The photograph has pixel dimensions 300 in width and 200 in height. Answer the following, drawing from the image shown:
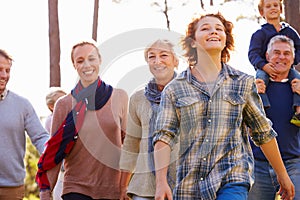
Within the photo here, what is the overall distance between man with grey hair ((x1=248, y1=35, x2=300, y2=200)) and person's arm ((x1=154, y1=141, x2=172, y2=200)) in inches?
67.8

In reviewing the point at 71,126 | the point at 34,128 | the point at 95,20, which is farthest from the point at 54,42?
the point at 71,126

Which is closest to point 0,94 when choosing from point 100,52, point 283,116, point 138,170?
point 100,52

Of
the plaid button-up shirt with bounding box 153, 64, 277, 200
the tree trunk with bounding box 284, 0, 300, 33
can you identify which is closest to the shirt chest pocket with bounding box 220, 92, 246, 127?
the plaid button-up shirt with bounding box 153, 64, 277, 200

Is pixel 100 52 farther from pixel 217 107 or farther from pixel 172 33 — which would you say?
pixel 217 107

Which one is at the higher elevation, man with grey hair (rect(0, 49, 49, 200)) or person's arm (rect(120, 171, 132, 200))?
man with grey hair (rect(0, 49, 49, 200))

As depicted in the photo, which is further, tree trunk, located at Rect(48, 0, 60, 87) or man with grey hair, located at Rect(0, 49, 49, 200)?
tree trunk, located at Rect(48, 0, 60, 87)

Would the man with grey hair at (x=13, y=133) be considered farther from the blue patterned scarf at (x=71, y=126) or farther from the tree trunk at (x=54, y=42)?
the tree trunk at (x=54, y=42)

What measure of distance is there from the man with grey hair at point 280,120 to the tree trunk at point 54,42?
33.3 ft

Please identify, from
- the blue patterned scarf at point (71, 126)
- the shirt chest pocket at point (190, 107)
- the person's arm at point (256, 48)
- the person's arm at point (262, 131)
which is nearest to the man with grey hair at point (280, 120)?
the person's arm at point (256, 48)

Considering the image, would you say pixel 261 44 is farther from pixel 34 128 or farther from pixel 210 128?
pixel 210 128

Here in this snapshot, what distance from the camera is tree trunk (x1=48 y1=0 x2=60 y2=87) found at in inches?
637

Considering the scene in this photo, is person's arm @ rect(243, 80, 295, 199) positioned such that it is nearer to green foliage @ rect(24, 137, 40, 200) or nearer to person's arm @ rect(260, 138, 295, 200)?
person's arm @ rect(260, 138, 295, 200)

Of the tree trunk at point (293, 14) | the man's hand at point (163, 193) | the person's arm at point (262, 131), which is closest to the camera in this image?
the man's hand at point (163, 193)

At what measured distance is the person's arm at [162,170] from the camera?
4.42 metres
